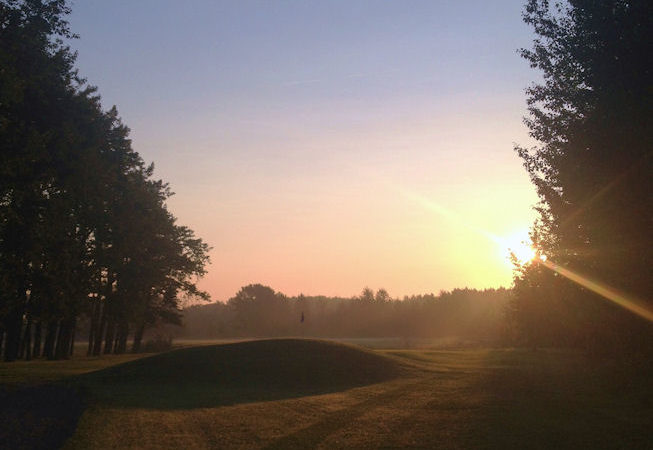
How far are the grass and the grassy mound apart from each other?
0.07 meters

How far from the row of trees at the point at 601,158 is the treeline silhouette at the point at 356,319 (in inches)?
3809

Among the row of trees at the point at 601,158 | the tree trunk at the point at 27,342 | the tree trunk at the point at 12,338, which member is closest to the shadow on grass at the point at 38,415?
the row of trees at the point at 601,158

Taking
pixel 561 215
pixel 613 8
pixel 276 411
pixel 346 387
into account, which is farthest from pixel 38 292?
pixel 613 8

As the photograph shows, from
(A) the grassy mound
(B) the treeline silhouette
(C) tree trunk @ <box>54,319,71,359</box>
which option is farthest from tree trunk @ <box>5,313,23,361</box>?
(B) the treeline silhouette

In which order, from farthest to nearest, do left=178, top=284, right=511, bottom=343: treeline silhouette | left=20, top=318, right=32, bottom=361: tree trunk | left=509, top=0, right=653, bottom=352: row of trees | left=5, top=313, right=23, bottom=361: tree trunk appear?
left=178, top=284, right=511, bottom=343: treeline silhouette < left=20, top=318, right=32, bottom=361: tree trunk < left=5, top=313, right=23, bottom=361: tree trunk < left=509, top=0, right=653, bottom=352: row of trees

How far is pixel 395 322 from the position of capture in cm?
12550

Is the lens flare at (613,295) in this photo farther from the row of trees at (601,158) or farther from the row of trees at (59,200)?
the row of trees at (59,200)

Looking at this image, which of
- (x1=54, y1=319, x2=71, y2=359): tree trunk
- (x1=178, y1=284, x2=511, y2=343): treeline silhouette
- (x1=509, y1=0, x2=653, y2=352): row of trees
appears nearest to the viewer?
(x1=509, y1=0, x2=653, y2=352): row of trees

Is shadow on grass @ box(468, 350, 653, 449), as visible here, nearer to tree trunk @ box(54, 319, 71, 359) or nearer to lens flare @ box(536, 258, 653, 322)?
lens flare @ box(536, 258, 653, 322)

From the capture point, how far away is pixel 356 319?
127438mm

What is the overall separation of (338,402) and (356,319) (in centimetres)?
10829

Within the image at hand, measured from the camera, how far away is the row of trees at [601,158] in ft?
40.6

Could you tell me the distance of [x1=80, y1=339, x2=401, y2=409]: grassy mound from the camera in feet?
73.0

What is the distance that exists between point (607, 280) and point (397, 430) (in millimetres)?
6481
